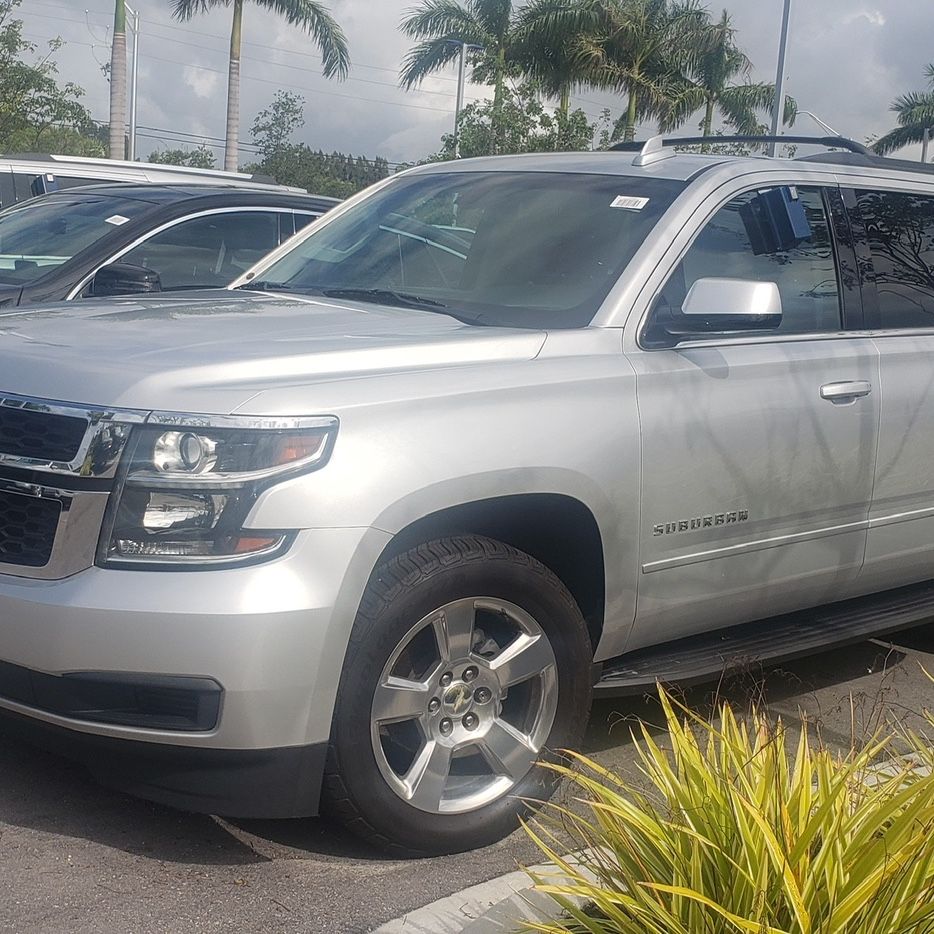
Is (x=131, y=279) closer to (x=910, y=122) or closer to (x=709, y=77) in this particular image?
(x=709, y=77)

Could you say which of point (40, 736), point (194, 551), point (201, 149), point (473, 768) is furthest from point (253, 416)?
point (201, 149)

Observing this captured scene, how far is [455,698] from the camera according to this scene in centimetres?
357

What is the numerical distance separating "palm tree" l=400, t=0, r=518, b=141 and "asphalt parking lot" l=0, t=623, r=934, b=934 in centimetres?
3228

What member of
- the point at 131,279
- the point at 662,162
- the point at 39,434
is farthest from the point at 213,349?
the point at 131,279

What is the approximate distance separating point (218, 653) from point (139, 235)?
4774mm

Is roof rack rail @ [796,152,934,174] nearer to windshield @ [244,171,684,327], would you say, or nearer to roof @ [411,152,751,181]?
roof @ [411,152,751,181]

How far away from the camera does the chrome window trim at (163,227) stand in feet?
23.1

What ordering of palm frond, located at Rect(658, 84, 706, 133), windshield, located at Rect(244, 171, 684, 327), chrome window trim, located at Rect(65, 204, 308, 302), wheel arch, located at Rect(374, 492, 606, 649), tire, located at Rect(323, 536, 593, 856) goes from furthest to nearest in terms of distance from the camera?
palm frond, located at Rect(658, 84, 706, 133) < chrome window trim, located at Rect(65, 204, 308, 302) < windshield, located at Rect(244, 171, 684, 327) < wheel arch, located at Rect(374, 492, 606, 649) < tire, located at Rect(323, 536, 593, 856)

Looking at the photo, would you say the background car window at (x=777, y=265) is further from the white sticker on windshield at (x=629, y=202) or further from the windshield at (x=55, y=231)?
the windshield at (x=55, y=231)

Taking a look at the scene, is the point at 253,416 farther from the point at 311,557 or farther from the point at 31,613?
the point at 31,613

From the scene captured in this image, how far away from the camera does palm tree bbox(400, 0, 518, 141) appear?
34750 mm

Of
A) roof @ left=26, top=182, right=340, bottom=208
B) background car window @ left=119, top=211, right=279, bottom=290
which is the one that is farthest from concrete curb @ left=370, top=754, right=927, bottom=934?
roof @ left=26, top=182, right=340, bottom=208

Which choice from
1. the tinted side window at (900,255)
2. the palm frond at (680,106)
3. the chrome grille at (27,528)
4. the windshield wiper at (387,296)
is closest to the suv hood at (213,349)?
the windshield wiper at (387,296)

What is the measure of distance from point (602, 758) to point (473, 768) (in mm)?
854
